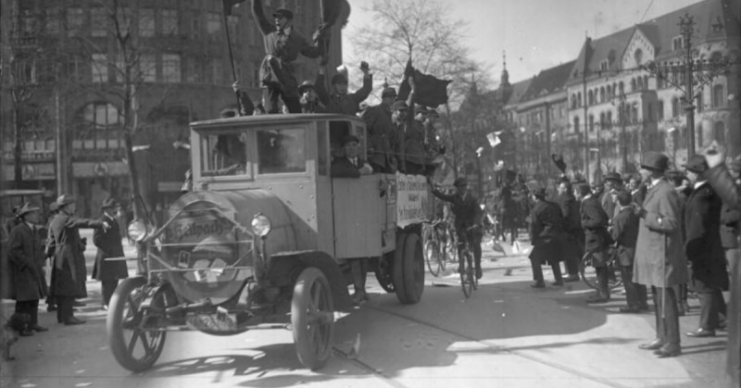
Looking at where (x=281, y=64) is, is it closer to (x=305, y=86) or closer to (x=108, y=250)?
(x=305, y=86)

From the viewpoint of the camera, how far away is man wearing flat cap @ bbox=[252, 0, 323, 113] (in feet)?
27.2

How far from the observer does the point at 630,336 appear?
292 inches

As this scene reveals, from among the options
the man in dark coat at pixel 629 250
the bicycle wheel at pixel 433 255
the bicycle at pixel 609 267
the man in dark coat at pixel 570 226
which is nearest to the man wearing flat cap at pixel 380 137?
the man in dark coat at pixel 629 250

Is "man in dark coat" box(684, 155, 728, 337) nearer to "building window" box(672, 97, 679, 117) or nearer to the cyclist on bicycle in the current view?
"building window" box(672, 97, 679, 117)

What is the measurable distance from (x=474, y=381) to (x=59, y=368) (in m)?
3.89

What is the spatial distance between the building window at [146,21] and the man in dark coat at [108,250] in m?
9.28

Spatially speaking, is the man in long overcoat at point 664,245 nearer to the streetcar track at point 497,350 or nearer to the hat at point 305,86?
→ the streetcar track at point 497,350

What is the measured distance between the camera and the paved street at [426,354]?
5918mm

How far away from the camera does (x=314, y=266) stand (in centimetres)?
679

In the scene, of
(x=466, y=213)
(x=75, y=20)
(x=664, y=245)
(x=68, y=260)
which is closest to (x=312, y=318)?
(x=664, y=245)

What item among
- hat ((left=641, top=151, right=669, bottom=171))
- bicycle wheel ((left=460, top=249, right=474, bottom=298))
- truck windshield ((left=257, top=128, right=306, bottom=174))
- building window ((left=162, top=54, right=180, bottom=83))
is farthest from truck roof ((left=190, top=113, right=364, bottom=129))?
building window ((left=162, top=54, right=180, bottom=83))

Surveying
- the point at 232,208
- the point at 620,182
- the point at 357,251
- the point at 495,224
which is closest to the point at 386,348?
the point at 357,251

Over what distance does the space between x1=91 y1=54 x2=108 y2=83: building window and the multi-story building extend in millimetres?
25

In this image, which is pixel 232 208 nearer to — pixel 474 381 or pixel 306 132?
pixel 306 132
